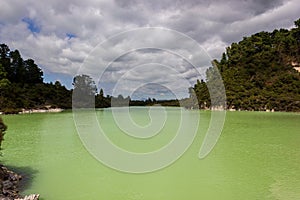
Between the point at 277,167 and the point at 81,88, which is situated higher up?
the point at 81,88

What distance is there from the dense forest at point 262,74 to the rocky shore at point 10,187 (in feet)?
143

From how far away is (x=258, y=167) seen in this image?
873 cm

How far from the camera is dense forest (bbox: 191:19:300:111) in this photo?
46.2m

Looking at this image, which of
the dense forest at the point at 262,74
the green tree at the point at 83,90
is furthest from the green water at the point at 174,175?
the green tree at the point at 83,90

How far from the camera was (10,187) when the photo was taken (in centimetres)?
613

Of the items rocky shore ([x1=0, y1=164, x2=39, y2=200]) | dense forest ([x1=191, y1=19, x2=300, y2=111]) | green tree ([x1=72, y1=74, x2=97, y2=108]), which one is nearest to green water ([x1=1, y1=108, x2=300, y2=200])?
rocky shore ([x1=0, y1=164, x2=39, y2=200])

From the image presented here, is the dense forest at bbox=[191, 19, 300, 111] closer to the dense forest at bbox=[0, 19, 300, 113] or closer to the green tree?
the dense forest at bbox=[0, 19, 300, 113]

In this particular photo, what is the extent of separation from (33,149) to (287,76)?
47.0 meters

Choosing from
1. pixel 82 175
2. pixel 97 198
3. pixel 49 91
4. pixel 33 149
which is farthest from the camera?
pixel 49 91

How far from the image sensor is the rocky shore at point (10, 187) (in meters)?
5.35

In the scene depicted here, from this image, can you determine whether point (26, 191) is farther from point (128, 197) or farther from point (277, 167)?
point (277, 167)

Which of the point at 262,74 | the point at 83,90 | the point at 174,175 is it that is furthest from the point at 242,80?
the point at 174,175

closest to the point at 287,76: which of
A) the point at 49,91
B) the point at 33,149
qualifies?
the point at 49,91

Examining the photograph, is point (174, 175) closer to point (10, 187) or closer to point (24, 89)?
point (10, 187)
